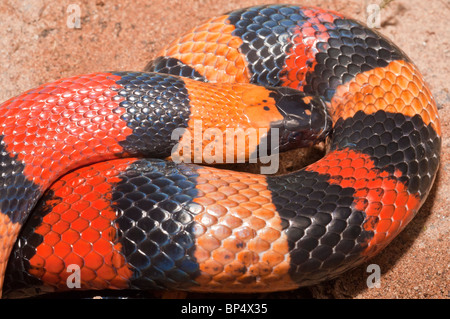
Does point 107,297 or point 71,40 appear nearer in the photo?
point 107,297

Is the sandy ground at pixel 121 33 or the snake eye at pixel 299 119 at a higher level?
the sandy ground at pixel 121 33

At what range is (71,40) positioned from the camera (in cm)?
484

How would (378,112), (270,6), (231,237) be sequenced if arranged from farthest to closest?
(270,6), (378,112), (231,237)

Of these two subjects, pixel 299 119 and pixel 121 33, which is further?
pixel 121 33

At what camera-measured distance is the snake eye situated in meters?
3.83

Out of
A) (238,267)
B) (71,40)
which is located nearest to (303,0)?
(71,40)

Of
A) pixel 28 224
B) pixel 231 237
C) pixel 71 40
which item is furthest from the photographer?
pixel 71 40

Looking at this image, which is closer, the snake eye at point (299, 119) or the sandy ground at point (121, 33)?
the snake eye at point (299, 119)

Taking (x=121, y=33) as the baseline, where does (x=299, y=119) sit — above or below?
below

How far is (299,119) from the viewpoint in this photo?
3.83 m

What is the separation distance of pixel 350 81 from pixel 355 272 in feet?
4.88

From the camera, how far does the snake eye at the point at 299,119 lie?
3.83 meters
